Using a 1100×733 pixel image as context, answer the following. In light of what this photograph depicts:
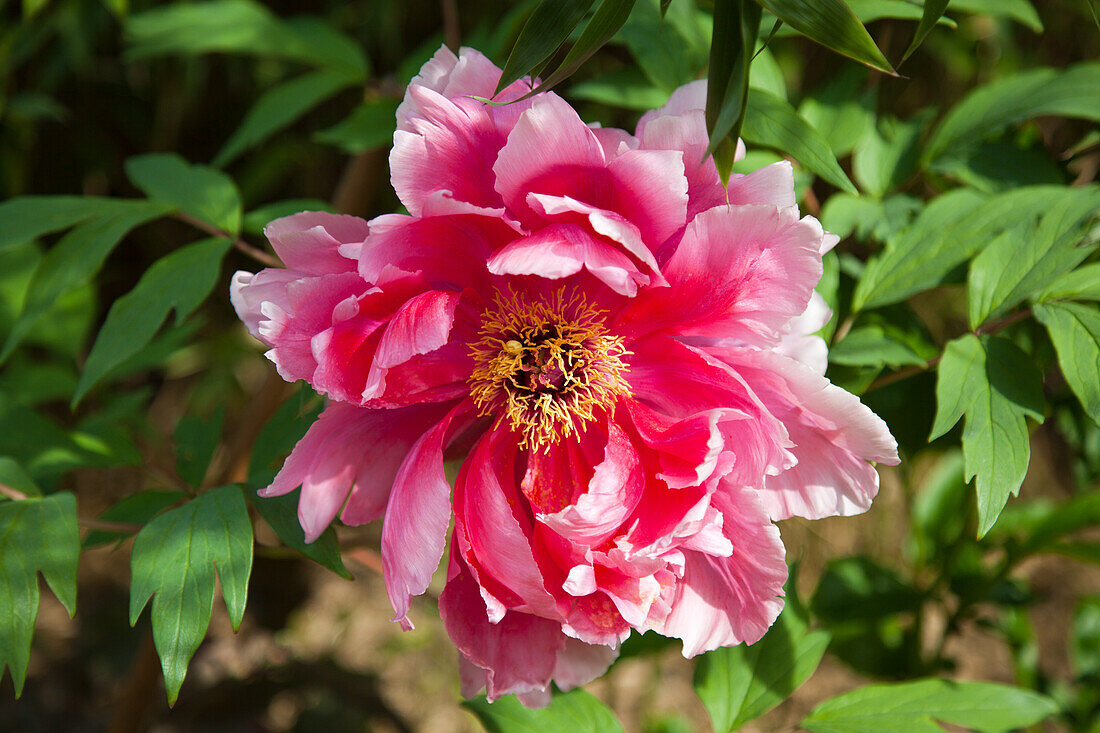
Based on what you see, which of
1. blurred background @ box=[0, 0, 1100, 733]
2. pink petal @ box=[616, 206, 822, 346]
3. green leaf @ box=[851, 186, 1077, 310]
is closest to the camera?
pink petal @ box=[616, 206, 822, 346]

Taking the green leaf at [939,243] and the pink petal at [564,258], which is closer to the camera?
the pink petal at [564,258]

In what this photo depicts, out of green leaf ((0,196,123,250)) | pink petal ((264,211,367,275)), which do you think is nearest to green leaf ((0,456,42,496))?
green leaf ((0,196,123,250))

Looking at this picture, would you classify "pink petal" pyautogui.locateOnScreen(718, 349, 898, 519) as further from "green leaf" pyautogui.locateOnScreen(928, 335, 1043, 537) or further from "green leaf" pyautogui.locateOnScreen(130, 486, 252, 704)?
"green leaf" pyautogui.locateOnScreen(130, 486, 252, 704)

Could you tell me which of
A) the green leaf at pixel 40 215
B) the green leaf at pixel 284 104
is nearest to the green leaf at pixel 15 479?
the green leaf at pixel 40 215

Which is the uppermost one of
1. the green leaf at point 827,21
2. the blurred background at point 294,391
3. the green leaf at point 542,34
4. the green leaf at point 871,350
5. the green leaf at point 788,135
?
the green leaf at point 827,21

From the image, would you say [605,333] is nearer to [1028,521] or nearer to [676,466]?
[676,466]

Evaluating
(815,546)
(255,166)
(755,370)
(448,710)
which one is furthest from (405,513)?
(815,546)

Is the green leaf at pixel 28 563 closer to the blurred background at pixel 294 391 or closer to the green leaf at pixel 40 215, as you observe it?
the blurred background at pixel 294 391
